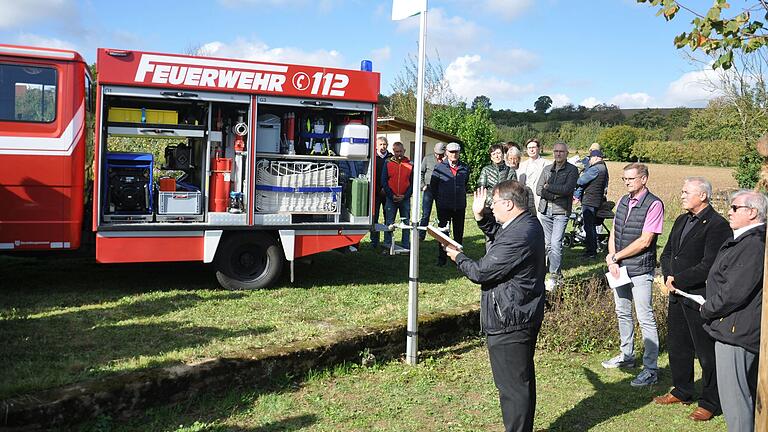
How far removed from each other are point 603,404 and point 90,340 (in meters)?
4.36

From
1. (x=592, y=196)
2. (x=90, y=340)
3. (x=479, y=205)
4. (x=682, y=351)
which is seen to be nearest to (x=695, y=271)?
(x=682, y=351)

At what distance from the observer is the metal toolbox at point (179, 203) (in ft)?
25.8

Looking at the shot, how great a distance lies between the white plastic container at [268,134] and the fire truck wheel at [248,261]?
105 cm

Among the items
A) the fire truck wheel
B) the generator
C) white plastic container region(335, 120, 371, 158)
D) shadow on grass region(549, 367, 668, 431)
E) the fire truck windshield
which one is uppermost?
the fire truck windshield

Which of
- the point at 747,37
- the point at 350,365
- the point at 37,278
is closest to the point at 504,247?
the point at 350,365

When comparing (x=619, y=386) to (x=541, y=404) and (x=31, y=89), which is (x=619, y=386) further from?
(x=31, y=89)

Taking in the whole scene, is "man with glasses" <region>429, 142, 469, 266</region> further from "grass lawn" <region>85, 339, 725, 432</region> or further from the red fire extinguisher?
"grass lawn" <region>85, 339, 725, 432</region>

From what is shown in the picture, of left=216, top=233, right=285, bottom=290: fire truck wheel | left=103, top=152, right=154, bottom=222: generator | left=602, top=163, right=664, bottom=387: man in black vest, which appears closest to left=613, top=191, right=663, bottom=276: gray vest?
left=602, top=163, right=664, bottom=387: man in black vest

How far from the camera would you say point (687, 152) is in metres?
39.0

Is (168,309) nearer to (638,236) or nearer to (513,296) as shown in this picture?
(513,296)

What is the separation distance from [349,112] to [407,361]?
12.1 feet

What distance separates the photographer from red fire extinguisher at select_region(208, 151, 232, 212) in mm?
8102

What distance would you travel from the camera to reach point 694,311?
541cm

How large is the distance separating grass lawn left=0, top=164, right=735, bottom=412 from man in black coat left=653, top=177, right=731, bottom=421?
260 cm
